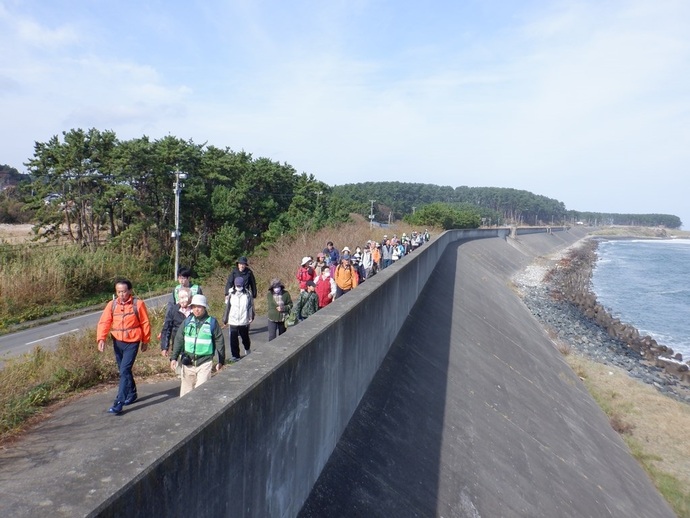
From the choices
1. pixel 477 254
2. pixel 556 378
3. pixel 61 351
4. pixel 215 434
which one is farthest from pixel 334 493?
pixel 477 254

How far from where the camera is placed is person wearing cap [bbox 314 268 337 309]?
9886 millimetres

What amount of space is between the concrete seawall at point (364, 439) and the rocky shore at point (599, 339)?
866 centimetres

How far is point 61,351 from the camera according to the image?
9.11 metres

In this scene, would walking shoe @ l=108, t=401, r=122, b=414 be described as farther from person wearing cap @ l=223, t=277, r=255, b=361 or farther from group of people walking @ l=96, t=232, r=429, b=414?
person wearing cap @ l=223, t=277, r=255, b=361

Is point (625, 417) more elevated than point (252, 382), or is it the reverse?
point (252, 382)

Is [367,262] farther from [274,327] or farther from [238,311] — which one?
[238,311]

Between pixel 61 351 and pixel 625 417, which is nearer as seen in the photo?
pixel 61 351

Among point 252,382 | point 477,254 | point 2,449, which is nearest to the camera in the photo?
point 252,382

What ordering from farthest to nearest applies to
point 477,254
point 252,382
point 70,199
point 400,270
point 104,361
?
point 477,254, point 70,199, point 400,270, point 104,361, point 252,382

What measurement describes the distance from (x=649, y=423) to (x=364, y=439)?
13.1 m

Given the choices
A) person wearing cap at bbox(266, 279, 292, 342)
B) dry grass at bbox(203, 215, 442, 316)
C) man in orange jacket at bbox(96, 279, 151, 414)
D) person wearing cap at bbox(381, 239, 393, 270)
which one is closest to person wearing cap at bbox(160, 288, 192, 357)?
man in orange jacket at bbox(96, 279, 151, 414)

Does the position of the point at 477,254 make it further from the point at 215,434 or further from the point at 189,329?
the point at 215,434

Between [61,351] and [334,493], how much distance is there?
6020 mm

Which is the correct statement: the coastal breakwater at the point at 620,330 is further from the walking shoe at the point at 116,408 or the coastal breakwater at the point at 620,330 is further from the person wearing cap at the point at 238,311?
the walking shoe at the point at 116,408
